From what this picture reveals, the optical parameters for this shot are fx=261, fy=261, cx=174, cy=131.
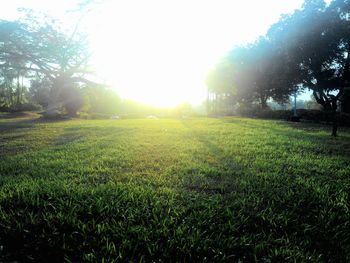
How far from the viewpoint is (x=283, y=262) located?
2.39 meters

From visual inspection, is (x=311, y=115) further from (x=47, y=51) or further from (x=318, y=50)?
(x=47, y=51)

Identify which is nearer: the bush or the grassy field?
the grassy field

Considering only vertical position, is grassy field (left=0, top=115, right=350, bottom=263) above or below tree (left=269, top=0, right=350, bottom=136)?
below

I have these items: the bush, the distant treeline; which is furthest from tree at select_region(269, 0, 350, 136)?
the bush

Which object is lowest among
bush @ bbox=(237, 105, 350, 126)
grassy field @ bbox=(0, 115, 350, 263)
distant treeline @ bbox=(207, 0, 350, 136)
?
grassy field @ bbox=(0, 115, 350, 263)

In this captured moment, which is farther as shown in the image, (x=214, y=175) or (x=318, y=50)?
(x=318, y=50)

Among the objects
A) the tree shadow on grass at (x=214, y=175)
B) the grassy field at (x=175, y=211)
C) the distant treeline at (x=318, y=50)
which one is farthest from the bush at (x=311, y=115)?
the tree shadow on grass at (x=214, y=175)

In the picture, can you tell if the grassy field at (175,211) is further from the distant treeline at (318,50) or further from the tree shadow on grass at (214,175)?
the distant treeline at (318,50)

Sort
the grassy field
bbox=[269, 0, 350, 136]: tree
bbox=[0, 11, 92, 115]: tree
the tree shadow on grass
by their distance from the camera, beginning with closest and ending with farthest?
the grassy field < the tree shadow on grass < bbox=[269, 0, 350, 136]: tree < bbox=[0, 11, 92, 115]: tree

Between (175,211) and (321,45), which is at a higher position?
(321,45)

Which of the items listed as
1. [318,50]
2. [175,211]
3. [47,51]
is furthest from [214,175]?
[47,51]

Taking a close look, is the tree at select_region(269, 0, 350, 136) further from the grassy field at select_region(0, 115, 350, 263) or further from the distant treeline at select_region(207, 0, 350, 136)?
the grassy field at select_region(0, 115, 350, 263)

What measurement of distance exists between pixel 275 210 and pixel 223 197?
2.46 ft

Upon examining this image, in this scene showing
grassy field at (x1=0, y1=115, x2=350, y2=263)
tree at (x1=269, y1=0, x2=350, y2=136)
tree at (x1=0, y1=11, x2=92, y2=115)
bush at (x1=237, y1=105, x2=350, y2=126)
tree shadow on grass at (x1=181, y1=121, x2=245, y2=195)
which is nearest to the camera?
grassy field at (x1=0, y1=115, x2=350, y2=263)
